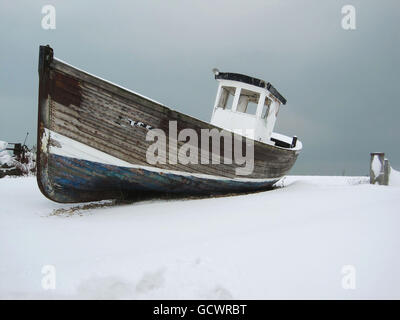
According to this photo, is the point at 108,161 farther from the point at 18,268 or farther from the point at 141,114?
the point at 18,268

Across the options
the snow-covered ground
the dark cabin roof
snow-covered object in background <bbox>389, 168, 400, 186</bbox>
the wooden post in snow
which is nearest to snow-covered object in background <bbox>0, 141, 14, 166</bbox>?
the snow-covered ground

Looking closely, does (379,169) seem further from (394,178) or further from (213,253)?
(213,253)

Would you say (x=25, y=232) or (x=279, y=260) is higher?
(x=279, y=260)

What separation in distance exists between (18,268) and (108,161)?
7.91 feet

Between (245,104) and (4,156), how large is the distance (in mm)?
9045

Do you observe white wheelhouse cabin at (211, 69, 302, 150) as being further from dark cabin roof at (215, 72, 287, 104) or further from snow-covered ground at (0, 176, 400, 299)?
snow-covered ground at (0, 176, 400, 299)

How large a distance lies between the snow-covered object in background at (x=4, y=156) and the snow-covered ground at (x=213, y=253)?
26.2 feet

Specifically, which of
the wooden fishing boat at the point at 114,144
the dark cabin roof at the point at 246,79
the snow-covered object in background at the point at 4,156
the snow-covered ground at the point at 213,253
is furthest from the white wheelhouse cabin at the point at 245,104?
the snow-covered object in background at the point at 4,156

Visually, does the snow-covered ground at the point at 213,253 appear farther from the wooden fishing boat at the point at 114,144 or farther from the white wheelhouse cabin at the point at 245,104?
the white wheelhouse cabin at the point at 245,104

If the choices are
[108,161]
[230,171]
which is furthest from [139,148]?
[230,171]

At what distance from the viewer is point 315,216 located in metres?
3.13

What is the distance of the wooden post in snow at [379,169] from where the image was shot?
23.1 feet

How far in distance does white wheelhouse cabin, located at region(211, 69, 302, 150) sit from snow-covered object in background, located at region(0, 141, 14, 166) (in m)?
8.17
